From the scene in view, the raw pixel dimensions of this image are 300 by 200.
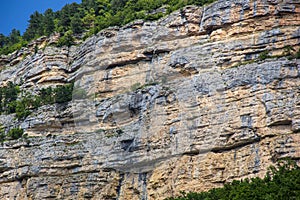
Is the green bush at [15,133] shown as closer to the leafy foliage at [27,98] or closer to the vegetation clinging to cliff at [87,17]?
the leafy foliage at [27,98]

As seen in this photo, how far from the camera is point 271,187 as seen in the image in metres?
36.5

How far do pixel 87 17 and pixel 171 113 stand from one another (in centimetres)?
2229

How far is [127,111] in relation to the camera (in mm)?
46469

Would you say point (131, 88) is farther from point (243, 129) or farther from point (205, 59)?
point (243, 129)

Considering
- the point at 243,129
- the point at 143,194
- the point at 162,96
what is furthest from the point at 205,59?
the point at 143,194

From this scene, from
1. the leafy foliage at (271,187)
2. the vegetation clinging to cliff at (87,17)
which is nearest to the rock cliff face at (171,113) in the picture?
the leafy foliage at (271,187)

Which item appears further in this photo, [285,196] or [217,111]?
[217,111]

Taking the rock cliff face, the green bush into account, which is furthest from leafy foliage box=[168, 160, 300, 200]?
the green bush

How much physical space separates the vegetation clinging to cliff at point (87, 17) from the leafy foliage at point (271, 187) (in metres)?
17.2

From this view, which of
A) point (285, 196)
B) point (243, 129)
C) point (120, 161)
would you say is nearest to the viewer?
point (285, 196)

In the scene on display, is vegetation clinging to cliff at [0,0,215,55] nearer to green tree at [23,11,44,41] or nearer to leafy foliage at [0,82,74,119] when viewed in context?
green tree at [23,11,44,41]

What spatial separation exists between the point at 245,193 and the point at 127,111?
496 inches

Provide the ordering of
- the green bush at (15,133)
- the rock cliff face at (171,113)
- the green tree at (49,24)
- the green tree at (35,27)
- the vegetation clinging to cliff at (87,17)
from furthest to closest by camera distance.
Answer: the green tree at (35,27) < the green tree at (49,24) < the vegetation clinging to cliff at (87,17) < the green bush at (15,133) < the rock cliff face at (171,113)

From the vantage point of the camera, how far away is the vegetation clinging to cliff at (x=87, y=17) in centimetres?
5454
